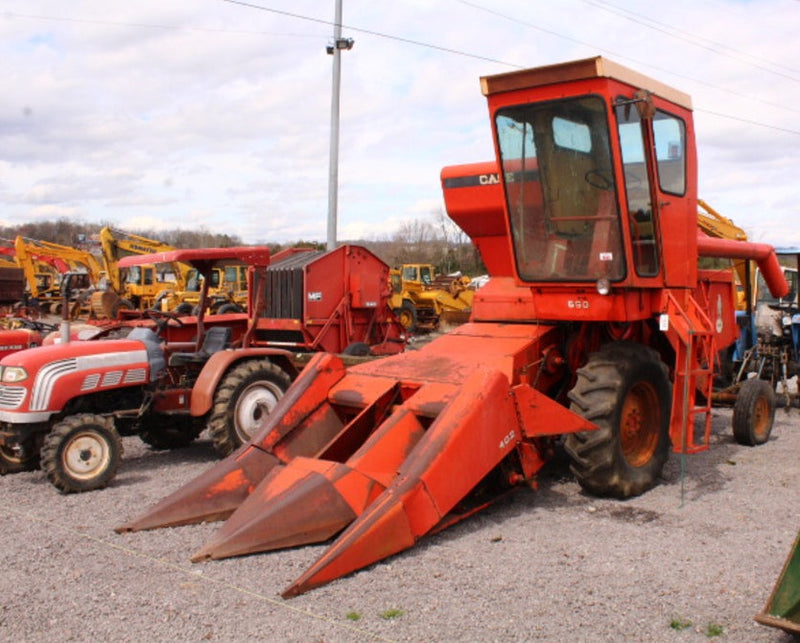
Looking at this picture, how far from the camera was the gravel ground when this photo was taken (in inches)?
145

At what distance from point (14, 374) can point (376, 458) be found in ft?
10.6

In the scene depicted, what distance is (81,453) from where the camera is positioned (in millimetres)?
6254

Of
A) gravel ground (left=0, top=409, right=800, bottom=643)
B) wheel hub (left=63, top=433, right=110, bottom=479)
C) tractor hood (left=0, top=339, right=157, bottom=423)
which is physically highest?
tractor hood (left=0, top=339, right=157, bottom=423)

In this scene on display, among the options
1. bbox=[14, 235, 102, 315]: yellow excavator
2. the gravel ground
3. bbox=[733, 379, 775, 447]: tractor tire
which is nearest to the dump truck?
bbox=[14, 235, 102, 315]: yellow excavator

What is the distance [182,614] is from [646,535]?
2.86 metres

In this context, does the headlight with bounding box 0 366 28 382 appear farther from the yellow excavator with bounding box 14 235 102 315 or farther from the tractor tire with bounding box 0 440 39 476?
the yellow excavator with bounding box 14 235 102 315

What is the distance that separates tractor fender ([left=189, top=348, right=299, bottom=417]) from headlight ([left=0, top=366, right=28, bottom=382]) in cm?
139

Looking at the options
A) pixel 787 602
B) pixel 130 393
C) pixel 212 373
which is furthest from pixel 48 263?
pixel 787 602

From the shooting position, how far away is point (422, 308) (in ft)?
87.0

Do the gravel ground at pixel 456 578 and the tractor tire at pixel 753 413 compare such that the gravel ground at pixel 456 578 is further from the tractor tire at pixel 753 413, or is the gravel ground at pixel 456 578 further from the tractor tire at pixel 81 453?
the tractor tire at pixel 753 413

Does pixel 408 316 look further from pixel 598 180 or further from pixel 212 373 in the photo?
pixel 598 180

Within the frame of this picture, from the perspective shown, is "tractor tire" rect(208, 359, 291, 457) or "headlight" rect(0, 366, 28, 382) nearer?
"headlight" rect(0, 366, 28, 382)

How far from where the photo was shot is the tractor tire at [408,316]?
24.9 metres

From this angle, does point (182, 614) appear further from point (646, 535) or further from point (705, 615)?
point (646, 535)
